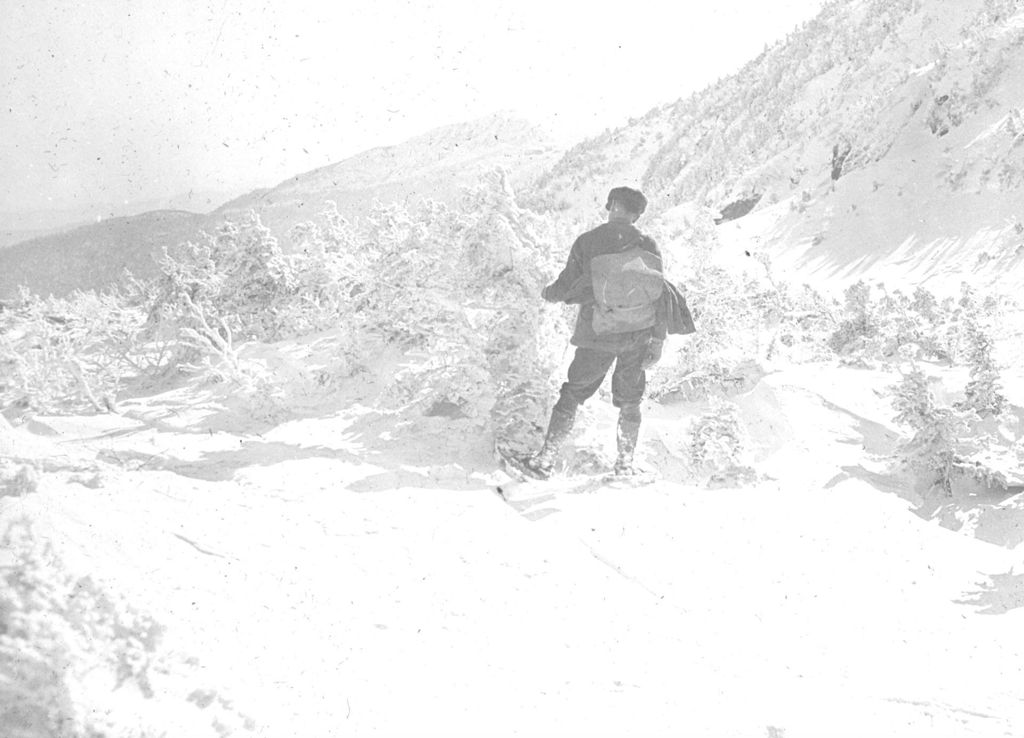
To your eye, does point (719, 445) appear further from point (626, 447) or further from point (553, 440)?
point (553, 440)

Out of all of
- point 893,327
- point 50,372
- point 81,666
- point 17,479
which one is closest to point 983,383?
point 893,327

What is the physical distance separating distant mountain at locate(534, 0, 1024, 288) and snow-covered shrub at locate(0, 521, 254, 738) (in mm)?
4352

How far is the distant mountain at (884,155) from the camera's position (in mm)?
12734

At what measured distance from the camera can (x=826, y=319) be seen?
11.8 meters

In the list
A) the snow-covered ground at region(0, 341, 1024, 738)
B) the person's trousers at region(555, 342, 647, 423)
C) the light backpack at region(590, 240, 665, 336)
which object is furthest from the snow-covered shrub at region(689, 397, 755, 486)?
the light backpack at region(590, 240, 665, 336)

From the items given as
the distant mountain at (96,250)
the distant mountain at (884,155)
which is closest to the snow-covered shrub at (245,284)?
the distant mountain at (884,155)

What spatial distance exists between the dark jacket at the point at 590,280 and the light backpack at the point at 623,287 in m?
0.04

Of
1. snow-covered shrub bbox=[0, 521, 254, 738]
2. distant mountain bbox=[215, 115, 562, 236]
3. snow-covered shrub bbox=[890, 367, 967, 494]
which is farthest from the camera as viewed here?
distant mountain bbox=[215, 115, 562, 236]

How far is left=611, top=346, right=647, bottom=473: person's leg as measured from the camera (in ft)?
17.0

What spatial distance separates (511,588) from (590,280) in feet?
8.77

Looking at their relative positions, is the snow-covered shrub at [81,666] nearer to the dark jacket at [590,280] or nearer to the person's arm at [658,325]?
the dark jacket at [590,280]

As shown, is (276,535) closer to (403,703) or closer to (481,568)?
(481,568)

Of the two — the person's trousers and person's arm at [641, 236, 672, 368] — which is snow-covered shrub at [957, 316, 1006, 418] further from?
the person's trousers

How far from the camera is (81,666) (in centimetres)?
177
